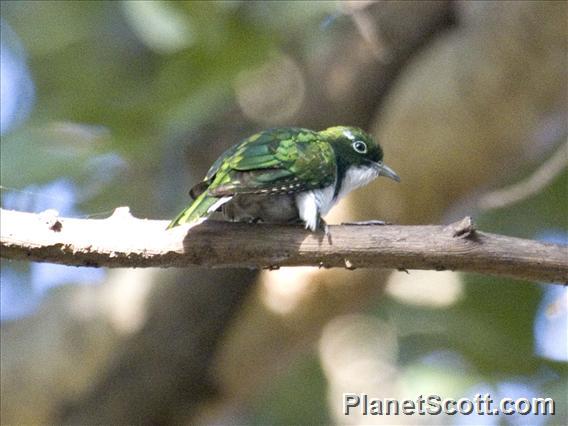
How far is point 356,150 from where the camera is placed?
4.79 m

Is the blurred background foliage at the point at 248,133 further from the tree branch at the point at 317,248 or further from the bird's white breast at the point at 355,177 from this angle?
the tree branch at the point at 317,248

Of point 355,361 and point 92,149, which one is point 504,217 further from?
point 92,149

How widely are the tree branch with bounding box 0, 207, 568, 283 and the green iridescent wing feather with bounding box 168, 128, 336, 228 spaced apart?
208mm

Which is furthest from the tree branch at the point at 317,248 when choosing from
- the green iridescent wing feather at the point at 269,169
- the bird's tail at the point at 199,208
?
the green iridescent wing feather at the point at 269,169

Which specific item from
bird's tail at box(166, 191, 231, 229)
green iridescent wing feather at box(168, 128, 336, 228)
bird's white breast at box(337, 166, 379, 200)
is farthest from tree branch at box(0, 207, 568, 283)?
bird's white breast at box(337, 166, 379, 200)

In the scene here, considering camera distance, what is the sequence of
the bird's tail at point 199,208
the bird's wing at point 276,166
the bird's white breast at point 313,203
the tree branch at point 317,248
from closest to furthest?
the tree branch at point 317,248
the bird's tail at point 199,208
the bird's white breast at point 313,203
the bird's wing at point 276,166

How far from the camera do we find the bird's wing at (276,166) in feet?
12.8

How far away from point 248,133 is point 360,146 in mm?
2261

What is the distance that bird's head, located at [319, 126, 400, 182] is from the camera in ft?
15.6

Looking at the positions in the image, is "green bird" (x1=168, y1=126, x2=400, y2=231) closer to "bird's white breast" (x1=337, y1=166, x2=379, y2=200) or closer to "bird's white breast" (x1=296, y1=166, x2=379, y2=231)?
"bird's white breast" (x1=296, y1=166, x2=379, y2=231)

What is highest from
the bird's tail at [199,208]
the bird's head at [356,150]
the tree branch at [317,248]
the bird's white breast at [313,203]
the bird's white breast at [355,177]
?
the bird's head at [356,150]

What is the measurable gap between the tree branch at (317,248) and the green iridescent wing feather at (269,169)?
0.21m

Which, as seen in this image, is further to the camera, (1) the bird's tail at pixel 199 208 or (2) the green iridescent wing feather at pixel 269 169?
(2) the green iridescent wing feather at pixel 269 169

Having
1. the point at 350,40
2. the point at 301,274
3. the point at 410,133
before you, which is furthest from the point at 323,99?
the point at 301,274
